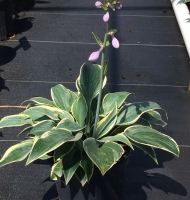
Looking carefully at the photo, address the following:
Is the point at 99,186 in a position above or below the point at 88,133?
below

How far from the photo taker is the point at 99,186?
6.61 ft

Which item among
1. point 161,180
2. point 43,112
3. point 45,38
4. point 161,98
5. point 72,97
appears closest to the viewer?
point 43,112

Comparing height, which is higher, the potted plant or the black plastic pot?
the potted plant

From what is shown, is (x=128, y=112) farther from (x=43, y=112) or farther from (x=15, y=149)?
(x=15, y=149)

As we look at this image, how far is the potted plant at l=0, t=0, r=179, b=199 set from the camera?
5.95 ft

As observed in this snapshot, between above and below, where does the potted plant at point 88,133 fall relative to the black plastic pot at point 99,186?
above

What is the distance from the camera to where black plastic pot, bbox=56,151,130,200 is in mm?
1984

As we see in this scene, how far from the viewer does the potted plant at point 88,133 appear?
5.95 feet

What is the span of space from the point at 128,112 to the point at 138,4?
3.15m

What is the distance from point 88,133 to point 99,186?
11.1 inches

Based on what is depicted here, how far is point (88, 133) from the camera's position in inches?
82.0

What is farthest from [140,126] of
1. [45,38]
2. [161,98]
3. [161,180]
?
[45,38]

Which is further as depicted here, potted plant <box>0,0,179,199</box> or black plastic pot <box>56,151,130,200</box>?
black plastic pot <box>56,151,130,200</box>

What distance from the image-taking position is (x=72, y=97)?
2.21 meters
